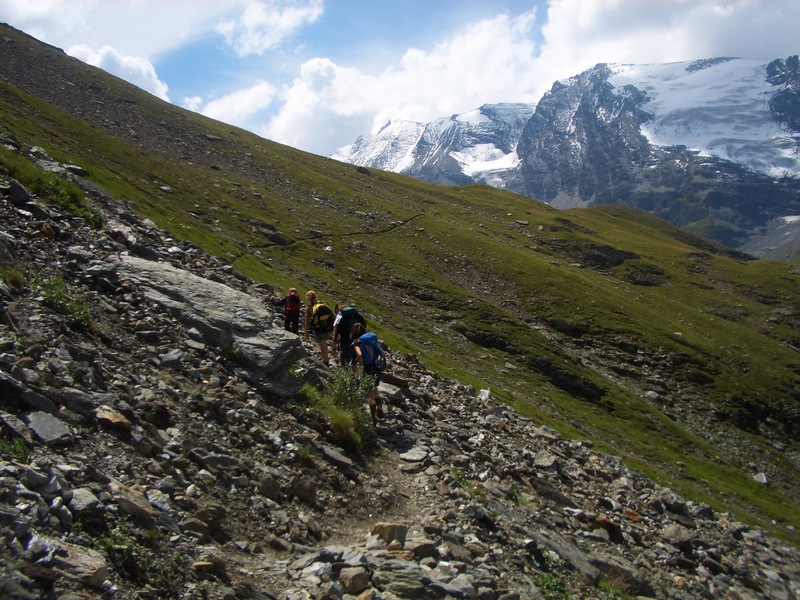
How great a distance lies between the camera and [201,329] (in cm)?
1549

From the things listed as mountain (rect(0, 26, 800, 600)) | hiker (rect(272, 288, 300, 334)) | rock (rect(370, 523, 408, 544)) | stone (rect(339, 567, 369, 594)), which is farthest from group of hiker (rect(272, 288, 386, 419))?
stone (rect(339, 567, 369, 594))

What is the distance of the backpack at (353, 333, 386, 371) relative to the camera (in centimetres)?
1770

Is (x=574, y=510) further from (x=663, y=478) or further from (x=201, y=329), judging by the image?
(x=663, y=478)

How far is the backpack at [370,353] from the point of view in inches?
697

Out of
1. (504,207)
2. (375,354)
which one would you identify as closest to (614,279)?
(504,207)

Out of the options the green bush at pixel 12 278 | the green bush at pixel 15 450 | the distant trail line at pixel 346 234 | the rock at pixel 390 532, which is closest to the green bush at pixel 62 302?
the green bush at pixel 12 278

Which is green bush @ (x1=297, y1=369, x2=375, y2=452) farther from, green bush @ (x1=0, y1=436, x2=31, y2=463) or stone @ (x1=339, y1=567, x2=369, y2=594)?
green bush @ (x1=0, y1=436, x2=31, y2=463)

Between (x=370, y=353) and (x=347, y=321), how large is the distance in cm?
224

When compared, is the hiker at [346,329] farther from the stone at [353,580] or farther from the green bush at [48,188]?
the stone at [353,580]

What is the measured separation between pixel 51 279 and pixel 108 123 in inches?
3403

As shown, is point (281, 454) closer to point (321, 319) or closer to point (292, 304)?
point (321, 319)

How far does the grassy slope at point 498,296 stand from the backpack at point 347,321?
18.1 metres

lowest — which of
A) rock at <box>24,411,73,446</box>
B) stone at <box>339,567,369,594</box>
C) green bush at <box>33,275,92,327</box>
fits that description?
Answer: stone at <box>339,567,369,594</box>

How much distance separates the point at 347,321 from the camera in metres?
19.5
